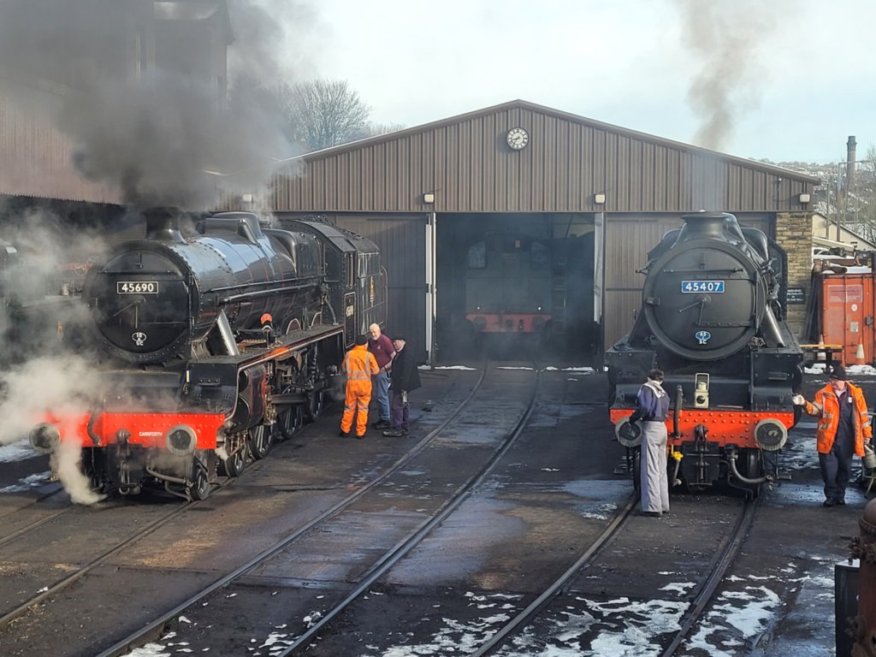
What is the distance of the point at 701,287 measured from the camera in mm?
10695

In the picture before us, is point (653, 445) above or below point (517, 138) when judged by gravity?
below

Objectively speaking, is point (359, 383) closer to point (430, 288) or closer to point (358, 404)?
point (358, 404)

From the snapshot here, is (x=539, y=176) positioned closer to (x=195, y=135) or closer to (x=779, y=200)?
(x=779, y=200)

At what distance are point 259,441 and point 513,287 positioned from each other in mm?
12813

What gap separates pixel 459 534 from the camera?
9.09 metres

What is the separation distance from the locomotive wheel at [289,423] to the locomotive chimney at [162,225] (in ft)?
10.9

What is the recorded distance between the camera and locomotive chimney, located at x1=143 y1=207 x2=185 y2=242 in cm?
1080

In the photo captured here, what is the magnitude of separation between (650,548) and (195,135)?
6937mm

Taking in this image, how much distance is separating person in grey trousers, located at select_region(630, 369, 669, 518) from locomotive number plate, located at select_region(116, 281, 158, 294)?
15.8 ft

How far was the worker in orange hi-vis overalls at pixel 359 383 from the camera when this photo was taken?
13852mm

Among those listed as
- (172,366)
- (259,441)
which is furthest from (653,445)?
(259,441)

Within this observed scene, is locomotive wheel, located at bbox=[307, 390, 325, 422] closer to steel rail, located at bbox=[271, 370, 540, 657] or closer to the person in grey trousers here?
steel rail, located at bbox=[271, 370, 540, 657]

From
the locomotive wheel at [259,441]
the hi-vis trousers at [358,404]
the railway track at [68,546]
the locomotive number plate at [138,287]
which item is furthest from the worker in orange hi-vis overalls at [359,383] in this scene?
the locomotive number plate at [138,287]

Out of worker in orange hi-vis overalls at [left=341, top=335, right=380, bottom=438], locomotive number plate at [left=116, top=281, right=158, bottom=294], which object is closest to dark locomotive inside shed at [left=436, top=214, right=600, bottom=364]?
worker in orange hi-vis overalls at [left=341, top=335, right=380, bottom=438]
